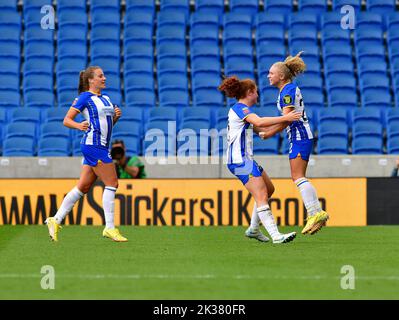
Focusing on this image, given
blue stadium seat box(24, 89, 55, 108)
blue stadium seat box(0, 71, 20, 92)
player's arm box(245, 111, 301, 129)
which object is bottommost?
player's arm box(245, 111, 301, 129)

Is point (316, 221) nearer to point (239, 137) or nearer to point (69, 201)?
point (239, 137)

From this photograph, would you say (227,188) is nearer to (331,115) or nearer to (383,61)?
(331,115)

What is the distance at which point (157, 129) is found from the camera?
18.4 meters

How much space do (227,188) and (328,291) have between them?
8.50 m

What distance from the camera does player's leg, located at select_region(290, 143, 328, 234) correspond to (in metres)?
11.5

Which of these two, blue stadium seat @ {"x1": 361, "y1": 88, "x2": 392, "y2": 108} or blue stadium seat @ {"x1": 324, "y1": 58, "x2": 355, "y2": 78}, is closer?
blue stadium seat @ {"x1": 361, "y1": 88, "x2": 392, "y2": 108}

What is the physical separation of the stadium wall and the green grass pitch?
13.4ft

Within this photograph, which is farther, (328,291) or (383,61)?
(383,61)

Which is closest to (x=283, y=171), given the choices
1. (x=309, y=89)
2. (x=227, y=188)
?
(x=227, y=188)

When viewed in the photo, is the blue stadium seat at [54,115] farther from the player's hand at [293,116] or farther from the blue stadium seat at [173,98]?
the player's hand at [293,116]

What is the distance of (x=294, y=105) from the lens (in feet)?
37.3

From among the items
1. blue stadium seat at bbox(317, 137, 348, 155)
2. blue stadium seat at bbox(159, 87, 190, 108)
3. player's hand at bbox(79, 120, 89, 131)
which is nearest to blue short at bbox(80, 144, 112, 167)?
player's hand at bbox(79, 120, 89, 131)

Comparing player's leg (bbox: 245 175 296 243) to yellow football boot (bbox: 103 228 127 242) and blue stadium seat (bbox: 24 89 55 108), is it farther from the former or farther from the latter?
blue stadium seat (bbox: 24 89 55 108)
